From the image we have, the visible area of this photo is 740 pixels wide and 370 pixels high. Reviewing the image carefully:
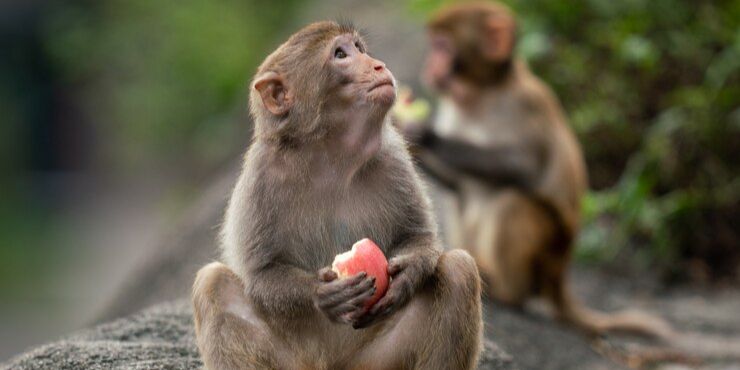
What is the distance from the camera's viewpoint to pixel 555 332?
7.84m

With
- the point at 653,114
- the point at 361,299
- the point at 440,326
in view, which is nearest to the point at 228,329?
the point at 361,299

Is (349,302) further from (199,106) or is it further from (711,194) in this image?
(199,106)

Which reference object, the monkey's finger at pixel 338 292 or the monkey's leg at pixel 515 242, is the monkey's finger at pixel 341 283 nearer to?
the monkey's finger at pixel 338 292

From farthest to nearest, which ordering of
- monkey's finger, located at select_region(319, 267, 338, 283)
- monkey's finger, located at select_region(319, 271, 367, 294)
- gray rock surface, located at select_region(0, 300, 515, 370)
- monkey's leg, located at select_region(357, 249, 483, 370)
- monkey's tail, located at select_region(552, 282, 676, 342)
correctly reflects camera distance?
monkey's tail, located at select_region(552, 282, 676, 342), gray rock surface, located at select_region(0, 300, 515, 370), monkey's leg, located at select_region(357, 249, 483, 370), monkey's finger, located at select_region(319, 267, 338, 283), monkey's finger, located at select_region(319, 271, 367, 294)

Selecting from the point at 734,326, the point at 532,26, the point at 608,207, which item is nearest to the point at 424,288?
the point at 734,326

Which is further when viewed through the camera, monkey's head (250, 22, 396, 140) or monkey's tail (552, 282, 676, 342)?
monkey's tail (552, 282, 676, 342)

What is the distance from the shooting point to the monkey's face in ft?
14.9

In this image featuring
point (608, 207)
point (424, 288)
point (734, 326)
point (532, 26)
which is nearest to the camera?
point (424, 288)

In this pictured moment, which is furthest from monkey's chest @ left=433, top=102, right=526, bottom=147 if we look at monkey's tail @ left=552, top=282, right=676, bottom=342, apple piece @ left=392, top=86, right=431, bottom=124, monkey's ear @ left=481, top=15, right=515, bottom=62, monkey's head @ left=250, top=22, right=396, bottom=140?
monkey's head @ left=250, top=22, right=396, bottom=140

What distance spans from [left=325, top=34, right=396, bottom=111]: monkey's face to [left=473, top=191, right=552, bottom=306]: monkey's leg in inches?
160

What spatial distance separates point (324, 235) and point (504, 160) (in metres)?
4.20

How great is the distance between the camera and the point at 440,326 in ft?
14.6

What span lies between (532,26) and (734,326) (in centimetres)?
375

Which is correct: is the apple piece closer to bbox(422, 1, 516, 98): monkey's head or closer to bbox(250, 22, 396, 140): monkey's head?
bbox(422, 1, 516, 98): monkey's head
